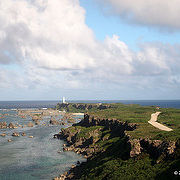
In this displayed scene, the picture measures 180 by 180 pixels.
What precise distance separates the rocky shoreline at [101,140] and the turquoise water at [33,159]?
202 inches

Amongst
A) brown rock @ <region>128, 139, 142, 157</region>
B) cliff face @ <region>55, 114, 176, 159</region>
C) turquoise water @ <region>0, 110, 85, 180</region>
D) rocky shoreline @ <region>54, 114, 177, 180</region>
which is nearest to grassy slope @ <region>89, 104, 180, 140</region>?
rocky shoreline @ <region>54, 114, 177, 180</region>

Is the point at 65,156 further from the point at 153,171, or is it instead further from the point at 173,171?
the point at 173,171

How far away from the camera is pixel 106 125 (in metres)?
125

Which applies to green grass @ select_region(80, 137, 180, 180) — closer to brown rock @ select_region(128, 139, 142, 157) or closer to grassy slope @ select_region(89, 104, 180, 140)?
brown rock @ select_region(128, 139, 142, 157)

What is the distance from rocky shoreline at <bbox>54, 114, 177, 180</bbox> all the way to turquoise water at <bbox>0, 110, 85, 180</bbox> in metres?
5.13

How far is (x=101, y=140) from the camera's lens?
355 ft

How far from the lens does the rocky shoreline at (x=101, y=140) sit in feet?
205

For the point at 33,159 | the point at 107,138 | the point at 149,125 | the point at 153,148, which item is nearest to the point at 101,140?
the point at 107,138

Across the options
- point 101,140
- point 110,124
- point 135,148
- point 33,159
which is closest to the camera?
point 135,148

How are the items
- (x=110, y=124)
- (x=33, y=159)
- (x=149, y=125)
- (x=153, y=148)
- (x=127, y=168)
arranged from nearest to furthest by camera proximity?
(x=127, y=168) → (x=153, y=148) → (x=33, y=159) → (x=149, y=125) → (x=110, y=124)

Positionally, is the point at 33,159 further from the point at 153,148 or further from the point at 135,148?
the point at 153,148

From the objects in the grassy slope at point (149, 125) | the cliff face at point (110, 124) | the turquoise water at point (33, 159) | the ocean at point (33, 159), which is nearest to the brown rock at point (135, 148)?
the grassy slope at point (149, 125)

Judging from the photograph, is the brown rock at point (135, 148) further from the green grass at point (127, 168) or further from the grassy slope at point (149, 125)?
the grassy slope at point (149, 125)

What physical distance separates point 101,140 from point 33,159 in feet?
108
